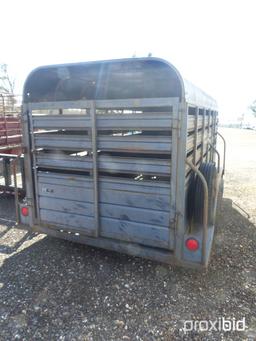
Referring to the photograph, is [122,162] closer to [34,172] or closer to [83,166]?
[83,166]

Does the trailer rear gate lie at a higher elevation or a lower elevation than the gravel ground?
higher

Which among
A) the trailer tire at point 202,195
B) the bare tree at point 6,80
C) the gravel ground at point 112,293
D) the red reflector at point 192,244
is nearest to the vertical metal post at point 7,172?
the gravel ground at point 112,293

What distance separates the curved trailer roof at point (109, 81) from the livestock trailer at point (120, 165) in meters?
0.01

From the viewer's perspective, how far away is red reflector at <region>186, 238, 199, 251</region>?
2488mm

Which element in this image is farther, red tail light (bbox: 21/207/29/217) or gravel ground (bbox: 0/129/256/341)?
red tail light (bbox: 21/207/29/217)

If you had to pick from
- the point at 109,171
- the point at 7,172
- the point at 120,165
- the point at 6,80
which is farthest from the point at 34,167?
the point at 6,80

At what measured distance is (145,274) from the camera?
116 inches

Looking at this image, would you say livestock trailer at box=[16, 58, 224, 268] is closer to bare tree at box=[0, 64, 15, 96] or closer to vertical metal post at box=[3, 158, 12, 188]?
vertical metal post at box=[3, 158, 12, 188]

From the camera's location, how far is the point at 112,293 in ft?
8.71

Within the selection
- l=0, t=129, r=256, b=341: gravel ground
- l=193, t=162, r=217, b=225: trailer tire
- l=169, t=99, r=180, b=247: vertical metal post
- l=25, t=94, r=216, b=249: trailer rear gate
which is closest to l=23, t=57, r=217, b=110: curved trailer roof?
l=169, t=99, r=180, b=247: vertical metal post

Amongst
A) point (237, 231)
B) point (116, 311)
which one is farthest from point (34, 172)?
point (237, 231)

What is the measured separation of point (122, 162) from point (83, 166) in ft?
1.57

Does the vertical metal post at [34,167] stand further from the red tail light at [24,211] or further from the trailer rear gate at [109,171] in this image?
the red tail light at [24,211]

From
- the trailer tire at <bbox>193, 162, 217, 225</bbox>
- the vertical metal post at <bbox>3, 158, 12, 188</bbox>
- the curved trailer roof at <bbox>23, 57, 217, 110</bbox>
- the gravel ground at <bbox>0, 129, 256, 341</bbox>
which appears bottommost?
the gravel ground at <bbox>0, 129, 256, 341</bbox>
